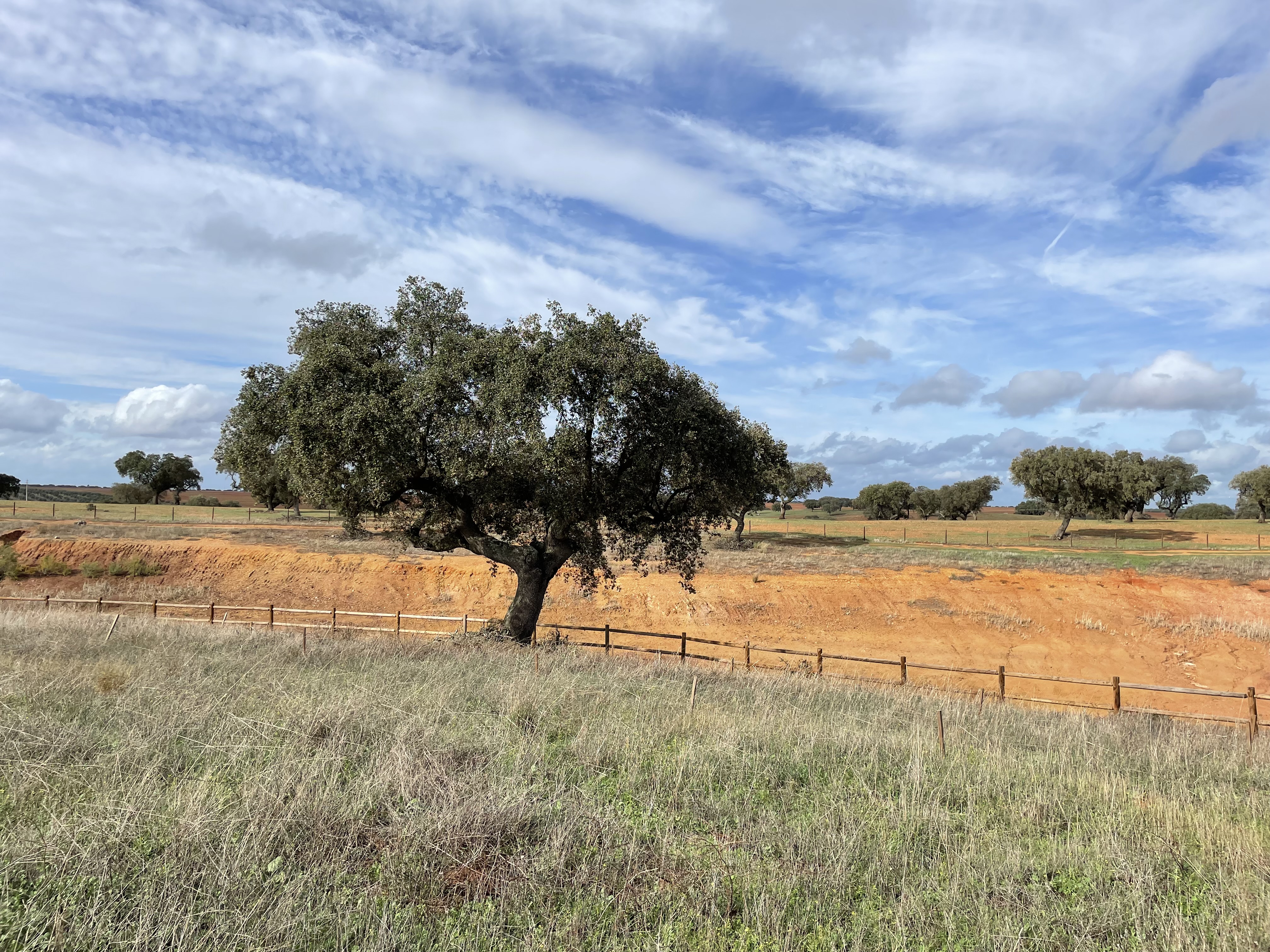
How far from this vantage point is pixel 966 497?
101 metres

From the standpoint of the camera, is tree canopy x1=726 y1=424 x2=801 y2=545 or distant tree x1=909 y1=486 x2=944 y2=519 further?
distant tree x1=909 y1=486 x2=944 y2=519

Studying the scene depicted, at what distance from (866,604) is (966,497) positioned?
73.1m

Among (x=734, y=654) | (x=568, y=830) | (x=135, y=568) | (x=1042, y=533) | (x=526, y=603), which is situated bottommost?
(x=734, y=654)

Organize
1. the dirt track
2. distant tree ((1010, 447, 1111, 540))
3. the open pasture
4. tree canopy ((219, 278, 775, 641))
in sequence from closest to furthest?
tree canopy ((219, 278, 775, 641)), the dirt track, the open pasture, distant tree ((1010, 447, 1111, 540))

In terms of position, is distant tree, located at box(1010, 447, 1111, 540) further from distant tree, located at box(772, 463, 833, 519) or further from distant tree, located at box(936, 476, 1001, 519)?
distant tree, located at box(936, 476, 1001, 519)

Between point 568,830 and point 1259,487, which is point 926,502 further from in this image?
point 568,830

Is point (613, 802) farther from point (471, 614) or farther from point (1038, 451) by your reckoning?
point (1038, 451)

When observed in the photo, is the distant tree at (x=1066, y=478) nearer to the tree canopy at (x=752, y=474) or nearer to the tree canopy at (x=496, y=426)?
the tree canopy at (x=752, y=474)

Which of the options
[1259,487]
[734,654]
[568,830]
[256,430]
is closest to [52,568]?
[256,430]

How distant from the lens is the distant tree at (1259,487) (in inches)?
3095

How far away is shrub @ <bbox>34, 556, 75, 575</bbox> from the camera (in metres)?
41.4

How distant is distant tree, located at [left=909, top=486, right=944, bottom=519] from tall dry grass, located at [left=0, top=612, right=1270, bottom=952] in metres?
100.0

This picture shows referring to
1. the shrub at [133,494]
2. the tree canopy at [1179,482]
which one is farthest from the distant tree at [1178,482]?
the shrub at [133,494]

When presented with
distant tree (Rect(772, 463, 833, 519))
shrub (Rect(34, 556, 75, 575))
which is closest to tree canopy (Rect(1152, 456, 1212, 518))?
distant tree (Rect(772, 463, 833, 519))
